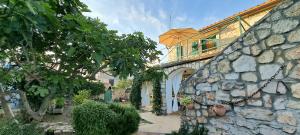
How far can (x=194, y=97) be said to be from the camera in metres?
5.79

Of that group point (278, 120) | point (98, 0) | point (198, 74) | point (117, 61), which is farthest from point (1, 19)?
point (278, 120)

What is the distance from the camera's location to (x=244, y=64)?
4559 millimetres

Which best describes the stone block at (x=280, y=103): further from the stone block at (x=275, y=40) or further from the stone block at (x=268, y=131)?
the stone block at (x=275, y=40)

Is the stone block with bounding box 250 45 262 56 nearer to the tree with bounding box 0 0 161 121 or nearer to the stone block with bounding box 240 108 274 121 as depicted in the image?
the stone block with bounding box 240 108 274 121

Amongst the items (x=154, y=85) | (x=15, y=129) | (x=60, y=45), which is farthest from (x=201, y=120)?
(x=154, y=85)

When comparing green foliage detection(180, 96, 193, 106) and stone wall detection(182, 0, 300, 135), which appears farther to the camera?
green foliage detection(180, 96, 193, 106)

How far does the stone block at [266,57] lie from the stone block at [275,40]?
15cm

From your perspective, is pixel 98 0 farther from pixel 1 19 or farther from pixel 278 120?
pixel 278 120

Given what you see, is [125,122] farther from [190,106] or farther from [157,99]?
[157,99]

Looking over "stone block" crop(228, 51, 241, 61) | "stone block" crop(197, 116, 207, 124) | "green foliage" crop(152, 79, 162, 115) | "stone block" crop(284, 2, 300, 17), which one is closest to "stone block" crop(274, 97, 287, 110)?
"stone block" crop(228, 51, 241, 61)

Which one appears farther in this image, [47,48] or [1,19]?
[47,48]

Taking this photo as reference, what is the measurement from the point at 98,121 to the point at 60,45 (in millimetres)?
3065

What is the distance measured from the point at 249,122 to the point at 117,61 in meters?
2.90

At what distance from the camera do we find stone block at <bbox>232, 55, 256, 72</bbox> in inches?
173
